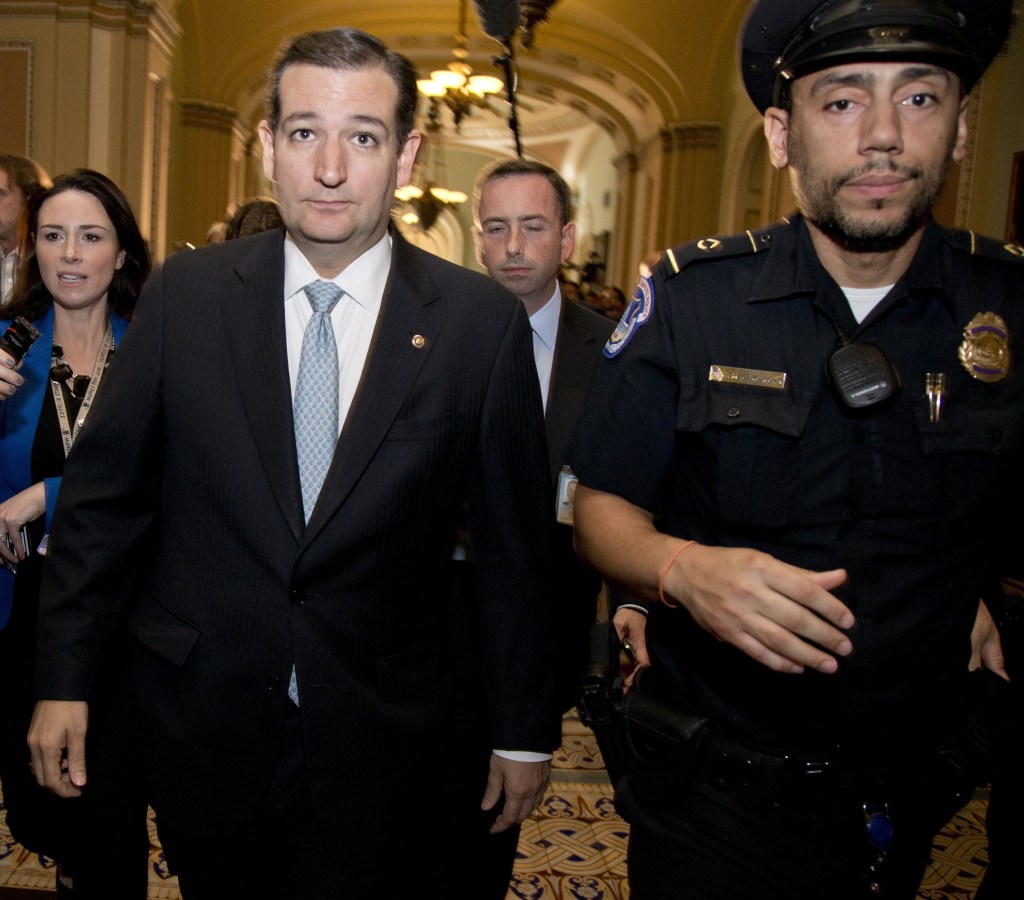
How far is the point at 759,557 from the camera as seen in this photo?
4.01ft

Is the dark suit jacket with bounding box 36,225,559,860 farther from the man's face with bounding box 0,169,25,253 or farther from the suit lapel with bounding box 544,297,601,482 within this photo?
the man's face with bounding box 0,169,25,253

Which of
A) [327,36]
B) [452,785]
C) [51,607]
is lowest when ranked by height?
[452,785]

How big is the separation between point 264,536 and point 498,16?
321 centimetres

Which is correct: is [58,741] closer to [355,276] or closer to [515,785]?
[515,785]

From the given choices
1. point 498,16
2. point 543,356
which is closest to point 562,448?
point 543,356

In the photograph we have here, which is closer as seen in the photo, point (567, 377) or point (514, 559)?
point (514, 559)

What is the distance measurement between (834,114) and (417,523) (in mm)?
908

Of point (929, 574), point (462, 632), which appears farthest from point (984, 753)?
point (462, 632)

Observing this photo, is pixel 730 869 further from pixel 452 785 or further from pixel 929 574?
pixel 452 785

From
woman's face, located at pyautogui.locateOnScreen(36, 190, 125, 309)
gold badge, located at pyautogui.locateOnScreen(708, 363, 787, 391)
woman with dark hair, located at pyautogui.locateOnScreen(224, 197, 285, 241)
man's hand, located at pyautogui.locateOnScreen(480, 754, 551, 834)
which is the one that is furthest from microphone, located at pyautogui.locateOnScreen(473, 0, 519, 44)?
man's hand, located at pyautogui.locateOnScreen(480, 754, 551, 834)

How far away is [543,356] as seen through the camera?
9.13 ft

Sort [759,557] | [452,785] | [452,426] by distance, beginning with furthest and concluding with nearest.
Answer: [452,785]
[452,426]
[759,557]

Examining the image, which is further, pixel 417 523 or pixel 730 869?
pixel 417 523

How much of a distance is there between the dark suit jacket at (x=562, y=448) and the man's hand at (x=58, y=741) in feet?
3.83
